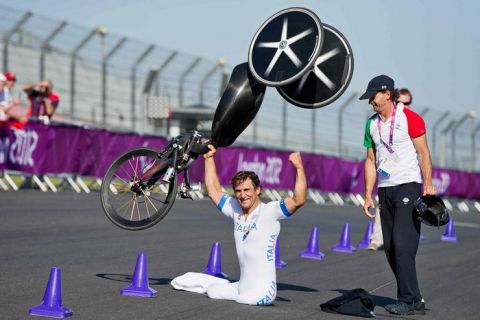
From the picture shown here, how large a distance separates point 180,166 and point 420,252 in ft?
22.9

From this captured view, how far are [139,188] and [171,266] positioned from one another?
7.75 ft

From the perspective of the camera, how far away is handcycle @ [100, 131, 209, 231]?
7.89 m

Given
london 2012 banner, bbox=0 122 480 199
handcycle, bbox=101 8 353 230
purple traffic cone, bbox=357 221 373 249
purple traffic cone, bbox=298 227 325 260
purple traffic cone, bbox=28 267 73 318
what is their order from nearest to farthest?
purple traffic cone, bbox=28 267 73 318
handcycle, bbox=101 8 353 230
purple traffic cone, bbox=298 227 325 260
purple traffic cone, bbox=357 221 373 249
london 2012 banner, bbox=0 122 480 199

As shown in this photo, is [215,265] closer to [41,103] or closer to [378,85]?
[378,85]

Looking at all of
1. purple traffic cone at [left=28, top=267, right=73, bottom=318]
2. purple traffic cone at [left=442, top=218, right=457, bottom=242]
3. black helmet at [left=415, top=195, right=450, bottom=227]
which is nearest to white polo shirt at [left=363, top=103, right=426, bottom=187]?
black helmet at [left=415, top=195, right=450, bottom=227]

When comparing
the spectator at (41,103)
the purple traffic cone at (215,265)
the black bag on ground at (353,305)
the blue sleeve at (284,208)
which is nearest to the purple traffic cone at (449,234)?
the purple traffic cone at (215,265)

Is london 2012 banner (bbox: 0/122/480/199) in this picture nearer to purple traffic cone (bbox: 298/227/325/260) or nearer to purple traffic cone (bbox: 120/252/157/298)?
purple traffic cone (bbox: 298/227/325/260)

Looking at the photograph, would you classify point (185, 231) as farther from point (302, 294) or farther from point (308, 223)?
point (302, 294)

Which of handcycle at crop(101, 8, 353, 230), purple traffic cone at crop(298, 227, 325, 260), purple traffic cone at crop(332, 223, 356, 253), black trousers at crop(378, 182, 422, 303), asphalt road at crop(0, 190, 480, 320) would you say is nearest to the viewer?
asphalt road at crop(0, 190, 480, 320)

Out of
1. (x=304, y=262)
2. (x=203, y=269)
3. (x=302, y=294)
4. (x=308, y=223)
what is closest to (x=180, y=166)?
(x=302, y=294)

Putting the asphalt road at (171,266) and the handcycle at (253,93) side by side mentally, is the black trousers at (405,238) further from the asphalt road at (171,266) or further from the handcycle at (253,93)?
the handcycle at (253,93)

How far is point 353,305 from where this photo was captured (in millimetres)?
7660

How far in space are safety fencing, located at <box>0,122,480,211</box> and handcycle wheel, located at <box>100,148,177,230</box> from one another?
34.1ft

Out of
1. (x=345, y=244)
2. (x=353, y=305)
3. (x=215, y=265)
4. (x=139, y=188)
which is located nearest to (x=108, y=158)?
(x=345, y=244)
